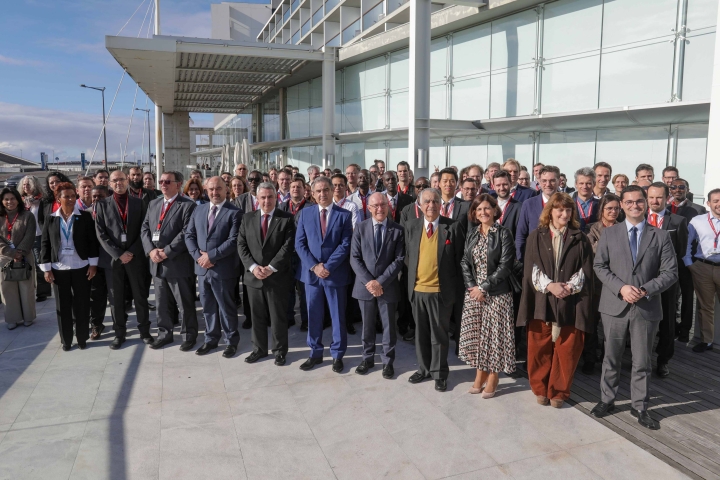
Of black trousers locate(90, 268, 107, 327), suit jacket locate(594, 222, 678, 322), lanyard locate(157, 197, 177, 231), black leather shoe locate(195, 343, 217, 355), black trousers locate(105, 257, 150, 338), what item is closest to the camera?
suit jacket locate(594, 222, 678, 322)

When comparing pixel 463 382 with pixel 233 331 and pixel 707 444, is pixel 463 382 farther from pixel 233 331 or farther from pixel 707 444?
pixel 233 331

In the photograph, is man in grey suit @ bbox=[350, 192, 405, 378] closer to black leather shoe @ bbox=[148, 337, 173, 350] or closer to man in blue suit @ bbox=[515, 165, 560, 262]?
man in blue suit @ bbox=[515, 165, 560, 262]

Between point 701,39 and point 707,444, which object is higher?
point 701,39

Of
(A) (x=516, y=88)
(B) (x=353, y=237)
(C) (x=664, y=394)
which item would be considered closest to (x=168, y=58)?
(A) (x=516, y=88)

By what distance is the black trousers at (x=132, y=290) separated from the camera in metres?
6.19

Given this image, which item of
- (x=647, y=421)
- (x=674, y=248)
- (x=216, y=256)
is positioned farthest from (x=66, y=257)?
(x=674, y=248)

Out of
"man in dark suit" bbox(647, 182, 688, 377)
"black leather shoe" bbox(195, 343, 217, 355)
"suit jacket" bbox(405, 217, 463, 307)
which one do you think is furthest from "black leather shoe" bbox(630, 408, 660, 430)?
"black leather shoe" bbox(195, 343, 217, 355)

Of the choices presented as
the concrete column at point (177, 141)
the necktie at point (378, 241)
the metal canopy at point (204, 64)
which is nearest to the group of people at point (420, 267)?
the necktie at point (378, 241)

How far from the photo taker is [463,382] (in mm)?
5137

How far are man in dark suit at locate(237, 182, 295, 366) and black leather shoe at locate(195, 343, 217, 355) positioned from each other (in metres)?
0.60

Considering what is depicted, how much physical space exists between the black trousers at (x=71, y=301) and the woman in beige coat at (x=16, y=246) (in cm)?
127

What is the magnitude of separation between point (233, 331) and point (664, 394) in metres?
4.55

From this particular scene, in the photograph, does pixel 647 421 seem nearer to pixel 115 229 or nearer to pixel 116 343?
pixel 116 343

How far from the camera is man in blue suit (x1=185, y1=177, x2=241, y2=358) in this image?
5.84 m
